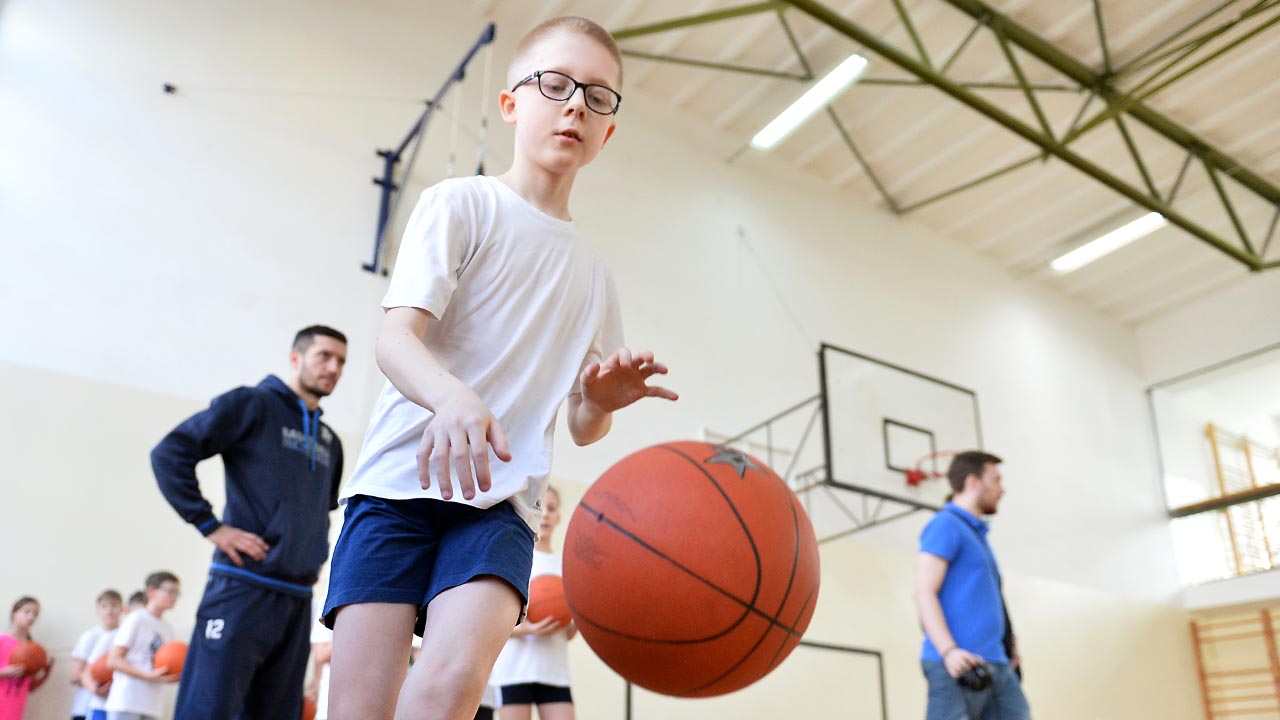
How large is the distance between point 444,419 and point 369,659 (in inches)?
14.8

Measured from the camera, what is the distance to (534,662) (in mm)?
4102

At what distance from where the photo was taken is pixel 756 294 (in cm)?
907

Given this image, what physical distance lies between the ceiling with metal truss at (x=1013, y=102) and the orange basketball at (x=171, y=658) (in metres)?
5.42

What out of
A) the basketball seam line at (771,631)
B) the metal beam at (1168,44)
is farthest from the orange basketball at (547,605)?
the metal beam at (1168,44)

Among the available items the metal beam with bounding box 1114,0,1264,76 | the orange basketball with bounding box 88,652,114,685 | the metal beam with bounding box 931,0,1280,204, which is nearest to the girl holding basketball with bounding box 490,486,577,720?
the orange basketball with bounding box 88,652,114,685

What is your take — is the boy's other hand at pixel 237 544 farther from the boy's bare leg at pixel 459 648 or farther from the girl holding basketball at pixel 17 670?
the girl holding basketball at pixel 17 670

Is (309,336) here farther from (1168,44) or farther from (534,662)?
(1168,44)

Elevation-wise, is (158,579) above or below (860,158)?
below

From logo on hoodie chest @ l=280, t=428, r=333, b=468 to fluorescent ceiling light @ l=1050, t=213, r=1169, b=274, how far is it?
875 centimetres

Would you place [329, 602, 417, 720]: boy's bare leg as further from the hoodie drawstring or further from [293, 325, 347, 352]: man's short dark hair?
[293, 325, 347, 352]: man's short dark hair

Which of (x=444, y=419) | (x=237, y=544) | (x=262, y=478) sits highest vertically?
(x=262, y=478)

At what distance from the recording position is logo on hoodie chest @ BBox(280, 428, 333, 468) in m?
3.40

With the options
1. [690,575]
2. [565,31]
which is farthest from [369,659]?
[690,575]

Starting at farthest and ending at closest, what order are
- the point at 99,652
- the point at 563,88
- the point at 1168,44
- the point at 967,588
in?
1. the point at 1168,44
2. the point at 99,652
3. the point at 967,588
4. the point at 563,88
